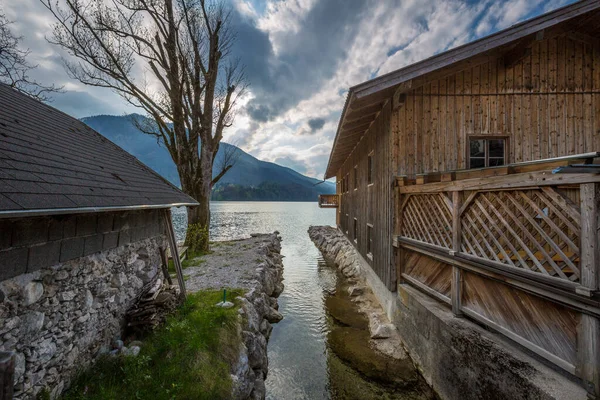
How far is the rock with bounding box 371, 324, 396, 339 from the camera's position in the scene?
674 centimetres

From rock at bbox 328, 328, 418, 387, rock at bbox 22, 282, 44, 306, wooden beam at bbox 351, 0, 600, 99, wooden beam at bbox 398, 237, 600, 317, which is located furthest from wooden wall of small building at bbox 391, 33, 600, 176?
rock at bbox 22, 282, 44, 306

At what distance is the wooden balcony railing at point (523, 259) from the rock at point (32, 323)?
6.09m

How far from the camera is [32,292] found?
287cm

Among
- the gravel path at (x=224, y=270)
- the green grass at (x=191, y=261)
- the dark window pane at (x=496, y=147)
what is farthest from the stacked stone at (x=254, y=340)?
the dark window pane at (x=496, y=147)

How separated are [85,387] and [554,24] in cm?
1167

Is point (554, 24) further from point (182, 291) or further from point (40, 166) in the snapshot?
point (182, 291)

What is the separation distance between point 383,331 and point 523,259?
410 centimetres

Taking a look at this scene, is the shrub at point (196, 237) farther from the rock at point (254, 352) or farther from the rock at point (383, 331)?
the rock at point (383, 331)

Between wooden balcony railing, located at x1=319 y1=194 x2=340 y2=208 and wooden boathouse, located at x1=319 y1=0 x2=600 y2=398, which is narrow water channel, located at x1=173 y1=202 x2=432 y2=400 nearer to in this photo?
wooden boathouse, located at x1=319 y1=0 x2=600 y2=398

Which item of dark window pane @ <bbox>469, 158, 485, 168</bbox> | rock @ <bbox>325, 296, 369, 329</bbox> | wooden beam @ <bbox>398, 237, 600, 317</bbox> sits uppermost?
dark window pane @ <bbox>469, 158, 485, 168</bbox>

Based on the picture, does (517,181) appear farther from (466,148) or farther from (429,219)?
(466,148)

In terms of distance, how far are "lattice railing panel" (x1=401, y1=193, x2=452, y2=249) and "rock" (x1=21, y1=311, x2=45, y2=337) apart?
6412 millimetres

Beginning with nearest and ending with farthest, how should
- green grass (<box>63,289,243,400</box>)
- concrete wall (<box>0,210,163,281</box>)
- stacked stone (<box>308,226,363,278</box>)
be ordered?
concrete wall (<box>0,210,163,281</box>), green grass (<box>63,289,243,400</box>), stacked stone (<box>308,226,363,278</box>)

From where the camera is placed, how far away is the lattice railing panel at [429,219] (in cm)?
527
